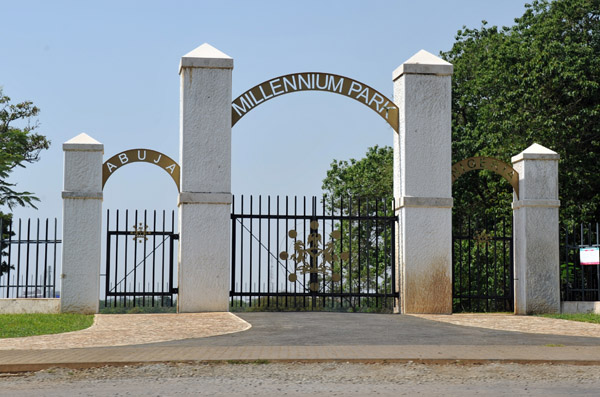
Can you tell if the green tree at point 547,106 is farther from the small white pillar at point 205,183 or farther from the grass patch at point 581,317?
the small white pillar at point 205,183

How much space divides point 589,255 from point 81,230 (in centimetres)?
1101

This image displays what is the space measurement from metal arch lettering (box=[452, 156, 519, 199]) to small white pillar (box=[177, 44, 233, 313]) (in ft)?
16.8

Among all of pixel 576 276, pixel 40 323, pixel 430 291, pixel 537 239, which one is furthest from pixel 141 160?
pixel 576 276

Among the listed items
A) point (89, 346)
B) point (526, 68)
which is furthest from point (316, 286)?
point (526, 68)

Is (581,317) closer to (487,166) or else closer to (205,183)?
(487,166)

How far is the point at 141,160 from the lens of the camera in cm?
1711

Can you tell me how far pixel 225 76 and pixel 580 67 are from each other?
12677mm

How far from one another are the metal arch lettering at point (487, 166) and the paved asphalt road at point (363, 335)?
425cm

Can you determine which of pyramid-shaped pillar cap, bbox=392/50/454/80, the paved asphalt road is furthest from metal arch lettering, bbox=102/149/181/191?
pyramid-shaped pillar cap, bbox=392/50/454/80

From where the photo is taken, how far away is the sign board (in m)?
17.9

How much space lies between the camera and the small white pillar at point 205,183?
16.5 meters

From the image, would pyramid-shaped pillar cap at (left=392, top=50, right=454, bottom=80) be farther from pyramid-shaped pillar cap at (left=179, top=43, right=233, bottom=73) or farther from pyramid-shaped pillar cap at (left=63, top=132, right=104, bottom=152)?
pyramid-shaped pillar cap at (left=63, top=132, right=104, bottom=152)

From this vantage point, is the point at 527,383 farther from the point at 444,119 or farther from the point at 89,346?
the point at 444,119

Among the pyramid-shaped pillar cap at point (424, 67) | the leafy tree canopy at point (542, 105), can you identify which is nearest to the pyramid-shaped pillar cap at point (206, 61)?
the pyramid-shaped pillar cap at point (424, 67)
